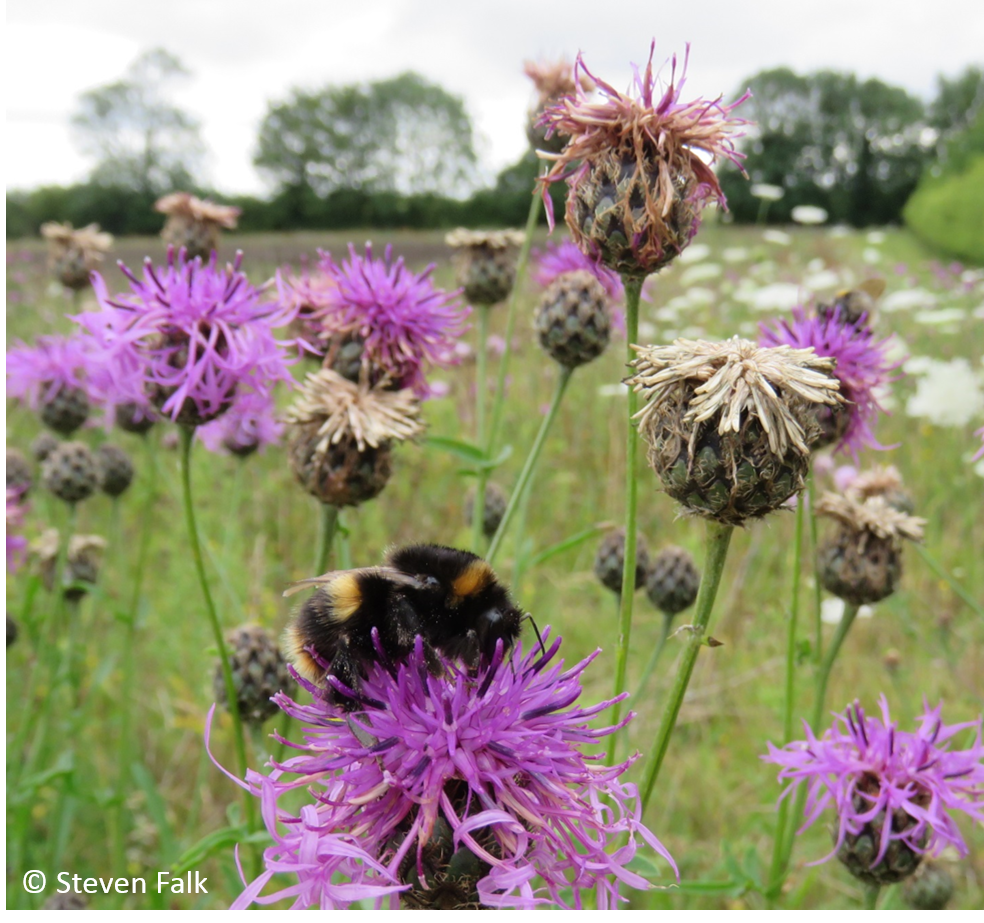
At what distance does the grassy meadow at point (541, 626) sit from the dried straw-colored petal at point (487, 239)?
47 centimetres

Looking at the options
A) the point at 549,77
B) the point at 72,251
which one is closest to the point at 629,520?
the point at 549,77

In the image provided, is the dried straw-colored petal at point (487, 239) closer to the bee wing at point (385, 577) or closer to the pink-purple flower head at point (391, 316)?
the pink-purple flower head at point (391, 316)

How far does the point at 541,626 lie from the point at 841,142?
41.9 meters

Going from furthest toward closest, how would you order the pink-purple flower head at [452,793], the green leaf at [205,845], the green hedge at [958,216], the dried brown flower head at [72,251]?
the green hedge at [958,216] → the dried brown flower head at [72,251] → the green leaf at [205,845] → the pink-purple flower head at [452,793]

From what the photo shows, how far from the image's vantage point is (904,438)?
17.8ft

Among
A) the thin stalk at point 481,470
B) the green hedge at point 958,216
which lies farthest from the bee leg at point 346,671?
the green hedge at point 958,216

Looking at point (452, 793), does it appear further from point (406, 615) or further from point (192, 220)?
point (192, 220)

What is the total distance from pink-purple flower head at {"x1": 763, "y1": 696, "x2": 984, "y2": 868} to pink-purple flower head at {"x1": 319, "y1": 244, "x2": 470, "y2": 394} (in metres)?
1.07

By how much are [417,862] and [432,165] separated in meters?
44.7

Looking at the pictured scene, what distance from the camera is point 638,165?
4.09 ft

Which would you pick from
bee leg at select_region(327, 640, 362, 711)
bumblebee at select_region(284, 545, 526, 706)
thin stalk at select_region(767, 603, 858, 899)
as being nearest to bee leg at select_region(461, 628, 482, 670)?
bumblebee at select_region(284, 545, 526, 706)

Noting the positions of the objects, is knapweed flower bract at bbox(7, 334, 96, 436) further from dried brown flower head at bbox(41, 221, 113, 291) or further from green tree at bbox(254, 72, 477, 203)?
green tree at bbox(254, 72, 477, 203)

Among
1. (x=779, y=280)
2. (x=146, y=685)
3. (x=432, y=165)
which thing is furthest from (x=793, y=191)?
(x=146, y=685)

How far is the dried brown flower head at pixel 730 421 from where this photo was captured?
1.01 meters
